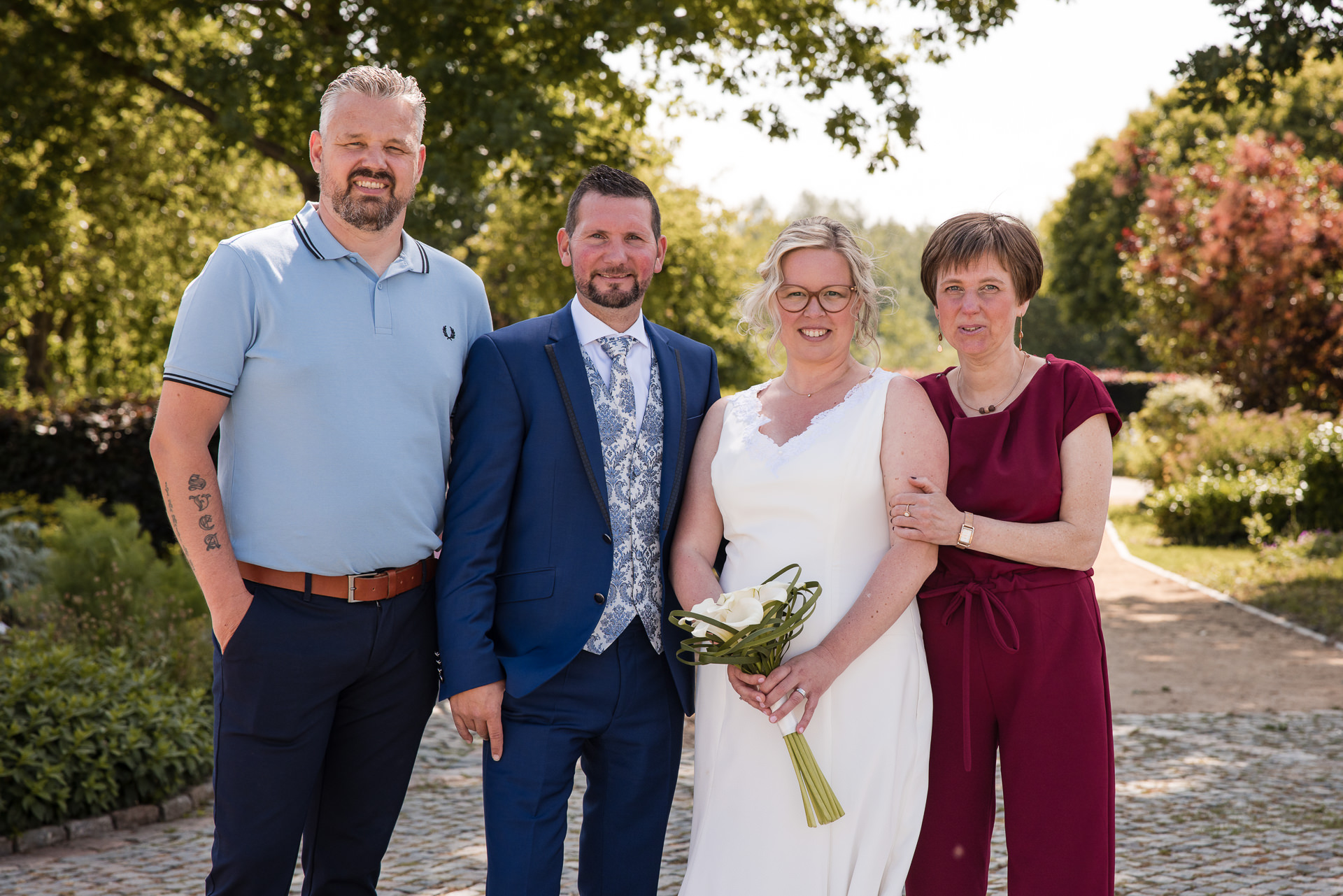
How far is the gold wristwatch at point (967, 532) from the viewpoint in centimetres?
289

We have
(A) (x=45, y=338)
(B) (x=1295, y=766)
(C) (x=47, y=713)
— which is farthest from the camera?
(A) (x=45, y=338)

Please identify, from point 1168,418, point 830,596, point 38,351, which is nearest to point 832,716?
point 830,596

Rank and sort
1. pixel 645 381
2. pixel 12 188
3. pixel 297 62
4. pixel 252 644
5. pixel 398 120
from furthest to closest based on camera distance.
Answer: pixel 12 188
pixel 297 62
pixel 645 381
pixel 398 120
pixel 252 644

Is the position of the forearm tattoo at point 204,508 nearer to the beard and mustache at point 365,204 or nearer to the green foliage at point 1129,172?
the beard and mustache at point 365,204

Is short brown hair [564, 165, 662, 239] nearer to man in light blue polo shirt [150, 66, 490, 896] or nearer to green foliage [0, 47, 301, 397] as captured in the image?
man in light blue polo shirt [150, 66, 490, 896]

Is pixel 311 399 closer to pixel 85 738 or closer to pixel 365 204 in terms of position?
pixel 365 204

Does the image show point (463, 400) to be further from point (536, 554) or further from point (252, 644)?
point (252, 644)

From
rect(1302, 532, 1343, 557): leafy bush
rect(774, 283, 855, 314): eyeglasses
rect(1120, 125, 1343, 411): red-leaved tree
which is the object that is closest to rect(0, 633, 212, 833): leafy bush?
rect(774, 283, 855, 314): eyeglasses

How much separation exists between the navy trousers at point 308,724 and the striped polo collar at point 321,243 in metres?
0.89

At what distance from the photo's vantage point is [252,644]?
111 inches

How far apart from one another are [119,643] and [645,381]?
4995 mm

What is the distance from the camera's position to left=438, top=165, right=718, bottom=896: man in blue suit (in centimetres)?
295

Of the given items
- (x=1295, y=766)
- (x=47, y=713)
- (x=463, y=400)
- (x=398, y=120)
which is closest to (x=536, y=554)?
(x=463, y=400)

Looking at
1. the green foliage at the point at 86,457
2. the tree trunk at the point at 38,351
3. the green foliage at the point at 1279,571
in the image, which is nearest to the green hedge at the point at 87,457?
the green foliage at the point at 86,457
